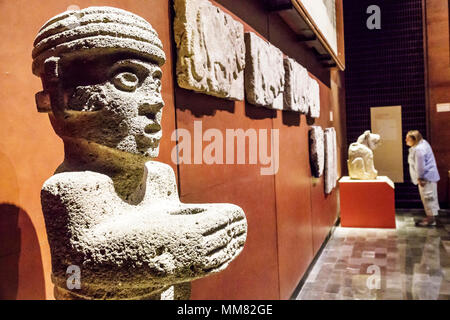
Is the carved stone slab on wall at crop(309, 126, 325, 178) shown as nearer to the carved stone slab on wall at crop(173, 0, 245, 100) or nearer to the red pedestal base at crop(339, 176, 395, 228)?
the red pedestal base at crop(339, 176, 395, 228)

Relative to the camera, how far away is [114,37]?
3.78ft

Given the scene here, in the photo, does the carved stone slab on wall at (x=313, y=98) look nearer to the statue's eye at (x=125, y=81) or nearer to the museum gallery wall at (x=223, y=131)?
the museum gallery wall at (x=223, y=131)

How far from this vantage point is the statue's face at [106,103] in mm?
1168

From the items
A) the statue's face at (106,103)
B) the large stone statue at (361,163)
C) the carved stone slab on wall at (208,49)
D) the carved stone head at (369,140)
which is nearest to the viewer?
the statue's face at (106,103)

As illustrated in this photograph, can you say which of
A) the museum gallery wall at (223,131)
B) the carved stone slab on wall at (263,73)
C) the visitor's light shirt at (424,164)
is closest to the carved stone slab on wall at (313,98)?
the museum gallery wall at (223,131)

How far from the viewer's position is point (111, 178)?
1.24 metres

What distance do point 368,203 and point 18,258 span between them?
252 inches

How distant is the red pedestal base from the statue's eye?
6.07 m

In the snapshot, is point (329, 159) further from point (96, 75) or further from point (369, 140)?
point (96, 75)

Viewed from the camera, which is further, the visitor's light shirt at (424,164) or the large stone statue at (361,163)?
the large stone statue at (361,163)

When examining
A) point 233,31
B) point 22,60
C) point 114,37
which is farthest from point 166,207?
point 233,31

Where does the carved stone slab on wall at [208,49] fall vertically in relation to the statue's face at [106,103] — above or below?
above

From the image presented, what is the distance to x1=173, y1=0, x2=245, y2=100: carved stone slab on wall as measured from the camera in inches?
82.0
